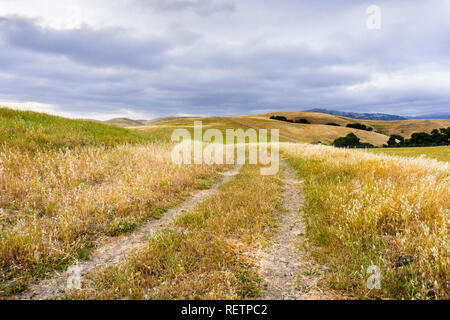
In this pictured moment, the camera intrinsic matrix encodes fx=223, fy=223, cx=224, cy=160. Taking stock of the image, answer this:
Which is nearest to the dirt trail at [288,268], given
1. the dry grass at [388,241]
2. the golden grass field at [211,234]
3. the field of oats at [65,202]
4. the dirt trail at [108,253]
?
the golden grass field at [211,234]

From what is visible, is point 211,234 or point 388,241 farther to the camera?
point 211,234

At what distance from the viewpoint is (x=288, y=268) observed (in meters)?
3.97

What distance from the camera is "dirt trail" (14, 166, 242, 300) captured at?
3.46m

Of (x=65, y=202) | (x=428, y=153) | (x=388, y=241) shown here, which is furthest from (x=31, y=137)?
(x=428, y=153)

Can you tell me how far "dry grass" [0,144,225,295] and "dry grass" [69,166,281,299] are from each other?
126cm

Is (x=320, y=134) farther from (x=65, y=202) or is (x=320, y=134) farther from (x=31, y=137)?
(x=65, y=202)

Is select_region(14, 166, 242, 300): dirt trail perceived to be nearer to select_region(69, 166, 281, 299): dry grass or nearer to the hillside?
select_region(69, 166, 281, 299): dry grass

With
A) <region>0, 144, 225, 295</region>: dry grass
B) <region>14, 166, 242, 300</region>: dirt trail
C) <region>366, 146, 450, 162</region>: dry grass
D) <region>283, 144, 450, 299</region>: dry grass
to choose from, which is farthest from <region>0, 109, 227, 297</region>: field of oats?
<region>366, 146, 450, 162</region>: dry grass

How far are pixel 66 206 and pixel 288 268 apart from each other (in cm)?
566

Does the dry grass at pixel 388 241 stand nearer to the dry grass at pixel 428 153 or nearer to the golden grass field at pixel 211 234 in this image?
the golden grass field at pixel 211 234

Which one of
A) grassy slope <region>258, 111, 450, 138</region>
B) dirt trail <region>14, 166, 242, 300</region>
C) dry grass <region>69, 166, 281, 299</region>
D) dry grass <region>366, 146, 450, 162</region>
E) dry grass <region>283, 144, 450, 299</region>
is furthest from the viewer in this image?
grassy slope <region>258, 111, 450, 138</region>

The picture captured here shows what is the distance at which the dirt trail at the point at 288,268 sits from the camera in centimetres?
332

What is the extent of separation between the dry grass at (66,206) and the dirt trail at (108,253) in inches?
9.2

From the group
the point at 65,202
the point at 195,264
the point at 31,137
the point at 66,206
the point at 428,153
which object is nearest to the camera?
the point at 195,264
